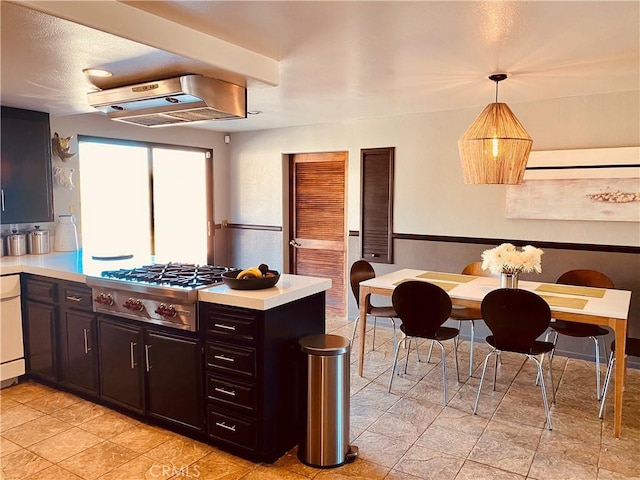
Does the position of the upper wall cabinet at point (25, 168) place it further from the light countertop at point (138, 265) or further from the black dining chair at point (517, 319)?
the black dining chair at point (517, 319)

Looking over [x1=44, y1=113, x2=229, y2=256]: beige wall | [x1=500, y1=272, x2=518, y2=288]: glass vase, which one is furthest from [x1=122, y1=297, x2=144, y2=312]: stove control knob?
[x1=500, y1=272, x2=518, y2=288]: glass vase

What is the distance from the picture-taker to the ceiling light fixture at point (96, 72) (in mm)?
2812

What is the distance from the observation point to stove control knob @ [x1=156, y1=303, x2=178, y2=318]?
2.82m

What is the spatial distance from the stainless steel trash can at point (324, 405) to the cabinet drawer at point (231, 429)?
0.95 ft

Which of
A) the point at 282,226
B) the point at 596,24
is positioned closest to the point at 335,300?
the point at 282,226

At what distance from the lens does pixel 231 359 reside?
2.67 meters

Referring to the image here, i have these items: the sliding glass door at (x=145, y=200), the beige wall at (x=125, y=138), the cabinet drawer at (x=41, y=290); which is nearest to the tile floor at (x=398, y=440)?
the cabinet drawer at (x=41, y=290)

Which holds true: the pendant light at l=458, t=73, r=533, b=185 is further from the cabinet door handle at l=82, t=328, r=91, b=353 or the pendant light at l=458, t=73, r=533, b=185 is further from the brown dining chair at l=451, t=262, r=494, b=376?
the cabinet door handle at l=82, t=328, r=91, b=353

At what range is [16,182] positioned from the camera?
158 inches

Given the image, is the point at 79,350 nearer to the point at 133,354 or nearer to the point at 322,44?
the point at 133,354

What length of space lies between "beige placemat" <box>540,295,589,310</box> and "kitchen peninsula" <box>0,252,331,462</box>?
154 centimetres

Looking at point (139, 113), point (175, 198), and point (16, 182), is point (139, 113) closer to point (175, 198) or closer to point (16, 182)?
point (16, 182)

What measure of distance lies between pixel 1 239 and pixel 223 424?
8.77 feet

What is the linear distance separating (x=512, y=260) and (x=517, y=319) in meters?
0.49
